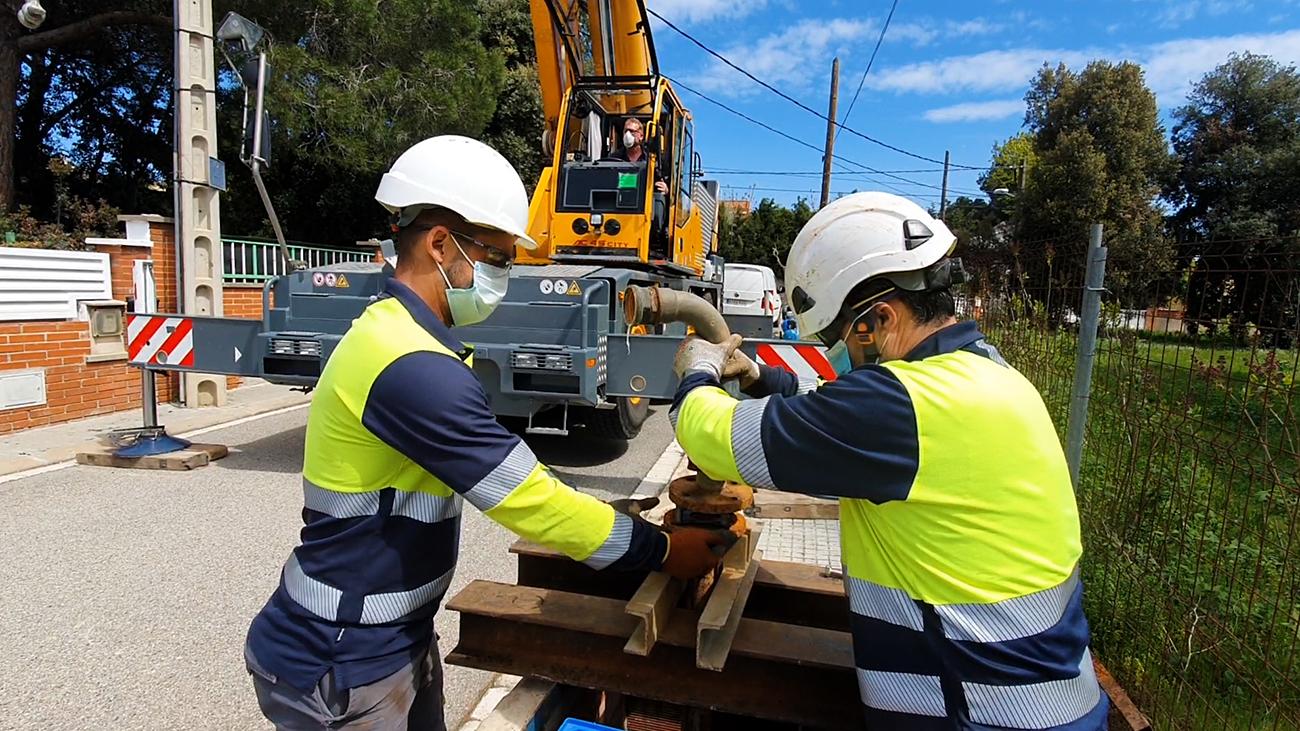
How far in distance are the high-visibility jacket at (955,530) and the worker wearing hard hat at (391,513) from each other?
1.91 feet

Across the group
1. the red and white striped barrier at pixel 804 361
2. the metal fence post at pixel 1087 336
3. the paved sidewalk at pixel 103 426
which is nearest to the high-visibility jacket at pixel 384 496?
the metal fence post at pixel 1087 336

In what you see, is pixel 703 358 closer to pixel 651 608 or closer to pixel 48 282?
pixel 651 608

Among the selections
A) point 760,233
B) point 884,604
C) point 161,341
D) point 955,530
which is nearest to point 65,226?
point 161,341

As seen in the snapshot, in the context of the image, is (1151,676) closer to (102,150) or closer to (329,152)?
(329,152)

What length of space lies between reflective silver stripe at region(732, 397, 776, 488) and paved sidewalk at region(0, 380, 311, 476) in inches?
268

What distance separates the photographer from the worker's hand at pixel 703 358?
6.24 ft

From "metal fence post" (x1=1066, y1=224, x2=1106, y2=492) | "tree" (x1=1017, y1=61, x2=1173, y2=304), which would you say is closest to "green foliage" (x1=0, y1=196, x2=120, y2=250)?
"metal fence post" (x1=1066, y1=224, x2=1106, y2=492)

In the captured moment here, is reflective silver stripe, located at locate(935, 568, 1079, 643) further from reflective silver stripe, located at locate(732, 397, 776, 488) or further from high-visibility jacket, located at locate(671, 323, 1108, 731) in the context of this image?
reflective silver stripe, located at locate(732, 397, 776, 488)

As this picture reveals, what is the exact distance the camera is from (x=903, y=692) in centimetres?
149

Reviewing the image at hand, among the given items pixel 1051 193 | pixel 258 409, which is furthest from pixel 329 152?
pixel 1051 193

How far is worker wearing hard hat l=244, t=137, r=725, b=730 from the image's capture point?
1.65m

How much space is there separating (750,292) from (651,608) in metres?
16.4

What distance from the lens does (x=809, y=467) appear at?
1459 mm

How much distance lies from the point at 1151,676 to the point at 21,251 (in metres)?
9.18
